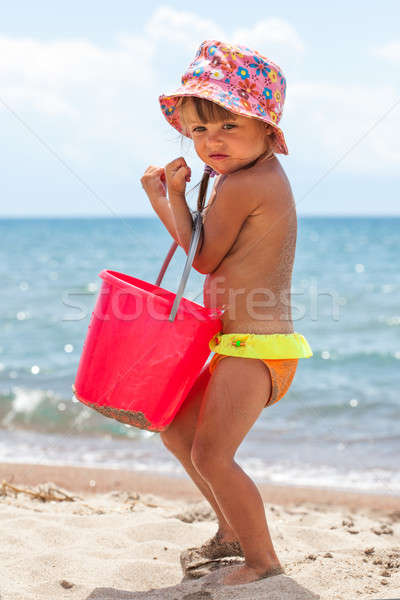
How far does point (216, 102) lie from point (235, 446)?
1.03 m

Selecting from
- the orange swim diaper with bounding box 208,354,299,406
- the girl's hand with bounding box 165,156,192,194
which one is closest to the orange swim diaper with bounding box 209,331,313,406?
the orange swim diaper with bounding box 208,354,299,406

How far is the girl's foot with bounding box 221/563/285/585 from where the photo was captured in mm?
2080

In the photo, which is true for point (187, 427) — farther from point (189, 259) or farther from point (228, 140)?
point (228, 140)

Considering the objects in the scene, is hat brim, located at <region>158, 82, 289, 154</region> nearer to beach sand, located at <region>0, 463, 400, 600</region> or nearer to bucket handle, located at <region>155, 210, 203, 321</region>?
bucket handle, located at <region>155, 210, 203, 321</region>

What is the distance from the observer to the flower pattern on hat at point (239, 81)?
6.71 feet

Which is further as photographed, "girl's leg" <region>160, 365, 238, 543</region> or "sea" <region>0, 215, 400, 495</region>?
"sea" <region>0, 215, 400, 495</region>

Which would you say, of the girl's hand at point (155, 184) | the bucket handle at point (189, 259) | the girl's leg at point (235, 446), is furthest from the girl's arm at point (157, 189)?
the girl's leg at point (235, 446)

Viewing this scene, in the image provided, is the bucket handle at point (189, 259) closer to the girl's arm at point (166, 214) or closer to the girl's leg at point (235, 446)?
the girl's arm at point (166, 214)

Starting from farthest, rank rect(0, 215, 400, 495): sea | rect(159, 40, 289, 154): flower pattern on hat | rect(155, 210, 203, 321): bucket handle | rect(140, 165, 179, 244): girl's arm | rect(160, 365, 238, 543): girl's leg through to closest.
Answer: rect(0, 215, 400, 495): sea < rect(160, 365, 238, 543): girl's leg < rect(140, 165, 179, 244): girl's arm < rect(159, 40, 289, 154): flower pattern on hat < rect(155, 210, 203, 321): bucket handle

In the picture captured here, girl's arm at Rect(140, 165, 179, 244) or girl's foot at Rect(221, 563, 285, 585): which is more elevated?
girl's arm at Rect(140, 165, 179, 244)

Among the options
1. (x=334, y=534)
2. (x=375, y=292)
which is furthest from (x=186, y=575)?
(x=375, y=292)

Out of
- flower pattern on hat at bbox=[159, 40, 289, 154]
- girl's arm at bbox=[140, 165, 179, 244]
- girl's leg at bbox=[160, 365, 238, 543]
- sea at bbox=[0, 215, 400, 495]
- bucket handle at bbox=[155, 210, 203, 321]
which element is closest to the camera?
bucket handle at bbox=[155, 210, 203, 321]

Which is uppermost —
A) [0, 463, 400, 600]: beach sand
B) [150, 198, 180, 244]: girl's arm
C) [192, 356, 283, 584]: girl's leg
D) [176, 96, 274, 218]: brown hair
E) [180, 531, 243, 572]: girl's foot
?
[176, 96, 274, 218]: brown hair

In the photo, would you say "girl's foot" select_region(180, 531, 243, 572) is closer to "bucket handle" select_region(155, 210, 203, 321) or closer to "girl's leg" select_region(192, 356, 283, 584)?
"girl's leg" select_region(192, 356, 283, 584)
